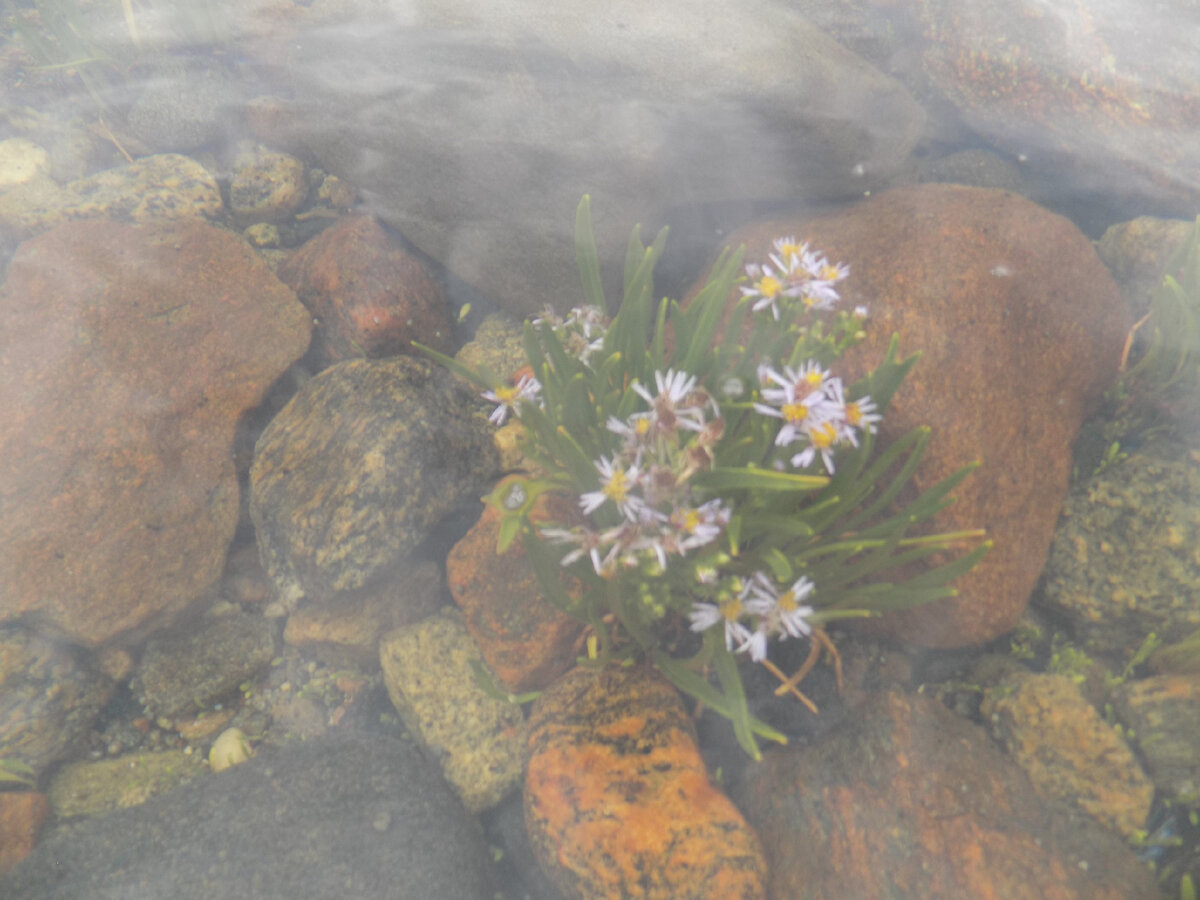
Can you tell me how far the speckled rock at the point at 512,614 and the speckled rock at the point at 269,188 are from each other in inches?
98.0

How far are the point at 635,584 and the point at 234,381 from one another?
2.09 m

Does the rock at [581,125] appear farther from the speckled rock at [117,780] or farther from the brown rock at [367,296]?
the speckled rock at [117,780]

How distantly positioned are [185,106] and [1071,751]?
18.4ft

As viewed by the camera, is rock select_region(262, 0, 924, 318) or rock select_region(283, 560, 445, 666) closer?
rock select_region(283, 560, 445, 666)

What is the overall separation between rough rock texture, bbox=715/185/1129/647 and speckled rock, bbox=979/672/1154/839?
0.24 metres

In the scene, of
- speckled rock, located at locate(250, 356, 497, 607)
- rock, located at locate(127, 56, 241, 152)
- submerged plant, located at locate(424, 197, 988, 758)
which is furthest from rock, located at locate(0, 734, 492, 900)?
rock, located at locate(127, 56, 241, 152)

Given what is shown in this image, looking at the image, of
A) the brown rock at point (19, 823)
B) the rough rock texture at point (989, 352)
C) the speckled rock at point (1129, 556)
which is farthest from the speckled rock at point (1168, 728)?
the brown rock at point (19, 823)

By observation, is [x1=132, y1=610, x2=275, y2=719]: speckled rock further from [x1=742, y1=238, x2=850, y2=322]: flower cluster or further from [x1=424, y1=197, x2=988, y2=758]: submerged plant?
[x1=742, y1=238, x2=850, y2=322]: flower cluster

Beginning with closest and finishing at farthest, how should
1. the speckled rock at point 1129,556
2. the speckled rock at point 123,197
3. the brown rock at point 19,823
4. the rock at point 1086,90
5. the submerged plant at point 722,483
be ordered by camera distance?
the submerged plant at point 722,483, the brown rock at point 19,823, the speckled rock at point 1129,556, the rock at point 1086,90, the speckled rock at point 123,197

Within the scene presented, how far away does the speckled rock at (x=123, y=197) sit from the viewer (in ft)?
11.3

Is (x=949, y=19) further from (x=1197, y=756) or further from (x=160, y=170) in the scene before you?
(x=160, y=170)

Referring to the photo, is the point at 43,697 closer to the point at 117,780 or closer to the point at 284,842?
the point at 117,780

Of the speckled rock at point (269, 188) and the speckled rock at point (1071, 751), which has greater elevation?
the speckled rock at point (269, 188)

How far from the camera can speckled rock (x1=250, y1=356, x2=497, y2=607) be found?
97.4 inches
